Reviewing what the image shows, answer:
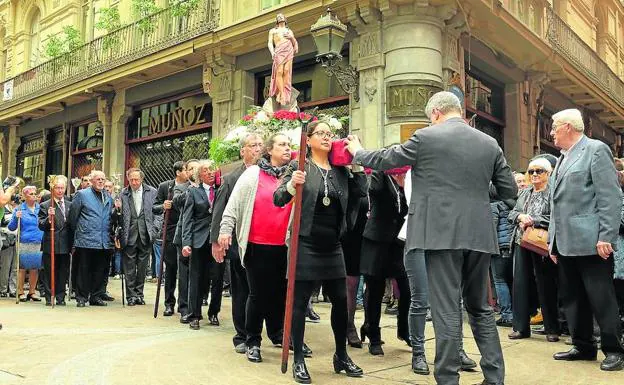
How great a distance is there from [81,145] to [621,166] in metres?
18.9

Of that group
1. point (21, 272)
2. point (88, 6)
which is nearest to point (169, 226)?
point (21, 272)

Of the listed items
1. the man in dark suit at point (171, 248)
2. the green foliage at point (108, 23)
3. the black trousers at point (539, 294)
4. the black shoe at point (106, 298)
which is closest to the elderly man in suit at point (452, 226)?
the black trousers at point (539, 294)

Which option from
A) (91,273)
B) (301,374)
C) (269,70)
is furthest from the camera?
(269,70)

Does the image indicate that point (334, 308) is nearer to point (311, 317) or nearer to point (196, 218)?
point (311, 317)

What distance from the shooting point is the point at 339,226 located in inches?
180

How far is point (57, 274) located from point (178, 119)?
9.10m

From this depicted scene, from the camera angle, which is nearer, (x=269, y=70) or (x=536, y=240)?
(x=536, y=240)

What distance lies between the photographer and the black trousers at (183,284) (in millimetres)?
7441

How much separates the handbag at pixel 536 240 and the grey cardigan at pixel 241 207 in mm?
2953

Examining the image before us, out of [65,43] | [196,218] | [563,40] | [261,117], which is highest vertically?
[65,43]

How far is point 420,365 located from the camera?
15.0 ft

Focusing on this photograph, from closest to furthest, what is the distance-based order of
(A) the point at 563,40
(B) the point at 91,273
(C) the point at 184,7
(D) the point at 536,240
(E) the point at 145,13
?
1. (D) the point at 536,240
2. (B) the point at 91,273
3. (C) the point at 184,7
4. (A) the point at 563,40
5. (E) the point at 145,13

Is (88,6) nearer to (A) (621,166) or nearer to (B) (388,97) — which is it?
(B) (388,97)

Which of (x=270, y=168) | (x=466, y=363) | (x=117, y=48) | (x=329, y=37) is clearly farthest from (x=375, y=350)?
(x=117, y=48)
